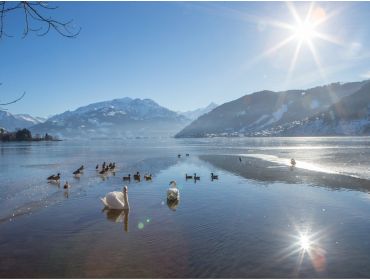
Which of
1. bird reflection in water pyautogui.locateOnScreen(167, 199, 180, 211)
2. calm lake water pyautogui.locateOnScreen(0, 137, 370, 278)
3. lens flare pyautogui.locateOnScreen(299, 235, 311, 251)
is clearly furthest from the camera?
bird reflection in water pyautogui.locateOnScreen(167, 199, 180, 211)

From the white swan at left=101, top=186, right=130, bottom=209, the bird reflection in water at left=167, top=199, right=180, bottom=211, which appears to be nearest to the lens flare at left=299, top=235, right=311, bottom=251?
the bird reflection in water at left=167, top=199, right=180, bottom=211

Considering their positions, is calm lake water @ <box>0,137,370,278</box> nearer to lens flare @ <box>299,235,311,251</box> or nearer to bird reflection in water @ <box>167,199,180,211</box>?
lens flare @ <box>299,235,311,251</box>

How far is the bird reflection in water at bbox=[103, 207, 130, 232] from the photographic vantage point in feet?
76.6

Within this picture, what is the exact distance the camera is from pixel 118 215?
24.9 metres

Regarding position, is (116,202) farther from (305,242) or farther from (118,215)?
(305,242)

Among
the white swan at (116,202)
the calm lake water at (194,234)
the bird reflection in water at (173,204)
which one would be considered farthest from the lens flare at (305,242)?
the white swan at (116,202)

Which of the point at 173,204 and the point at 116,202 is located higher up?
the point at 116,202

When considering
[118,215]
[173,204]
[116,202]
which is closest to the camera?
[118,215]

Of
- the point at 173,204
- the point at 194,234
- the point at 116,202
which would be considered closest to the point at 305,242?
the point at 194,234

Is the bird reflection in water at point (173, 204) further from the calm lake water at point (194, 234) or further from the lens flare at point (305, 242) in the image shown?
the lens flare at point (305, 242)

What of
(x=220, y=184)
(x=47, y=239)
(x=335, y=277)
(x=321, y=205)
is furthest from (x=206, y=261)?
(x=220, y=184)

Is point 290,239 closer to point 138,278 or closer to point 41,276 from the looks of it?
point 138,278

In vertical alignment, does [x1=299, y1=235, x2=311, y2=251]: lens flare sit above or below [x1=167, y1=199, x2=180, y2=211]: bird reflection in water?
below

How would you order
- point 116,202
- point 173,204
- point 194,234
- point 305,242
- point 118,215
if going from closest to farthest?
point 305,242 → point 194,234 → point 118,215 → point 116,202 → point 173,204
